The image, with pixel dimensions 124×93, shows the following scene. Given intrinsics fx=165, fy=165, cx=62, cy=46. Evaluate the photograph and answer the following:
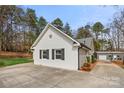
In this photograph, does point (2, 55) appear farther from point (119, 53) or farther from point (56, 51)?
point (119, 53)

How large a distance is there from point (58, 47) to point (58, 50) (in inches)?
11.1

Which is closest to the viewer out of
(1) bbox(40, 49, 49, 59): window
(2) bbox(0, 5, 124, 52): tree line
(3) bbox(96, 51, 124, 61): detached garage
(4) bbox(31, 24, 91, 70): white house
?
(4) bbox(31, 24, 91, 70): white house

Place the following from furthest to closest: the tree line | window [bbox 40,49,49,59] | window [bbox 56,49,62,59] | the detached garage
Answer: the detached garage → the tree line → window [bbox 40,49,49,59] → window [bbox 56,49,62,59]

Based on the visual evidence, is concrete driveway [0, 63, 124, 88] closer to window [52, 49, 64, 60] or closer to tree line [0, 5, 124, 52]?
window [52, 49, 64, 60]

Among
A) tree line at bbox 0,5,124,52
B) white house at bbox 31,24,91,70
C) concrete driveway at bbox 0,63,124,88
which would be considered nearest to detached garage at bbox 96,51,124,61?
tree line at bbox 0,5,124,52

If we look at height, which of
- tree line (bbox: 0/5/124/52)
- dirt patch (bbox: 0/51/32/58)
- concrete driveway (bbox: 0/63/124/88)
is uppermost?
tree line (bbox: 0/5/124/52)

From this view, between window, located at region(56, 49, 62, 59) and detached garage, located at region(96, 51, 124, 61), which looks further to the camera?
detached garage, located at region(96, 51, 124, 61)

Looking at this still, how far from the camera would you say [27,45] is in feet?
102

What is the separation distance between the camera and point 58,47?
14344 millimetres

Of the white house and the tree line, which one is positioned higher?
the tree line

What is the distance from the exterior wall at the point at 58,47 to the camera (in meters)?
13.2

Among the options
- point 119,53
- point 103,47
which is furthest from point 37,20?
point 103,47

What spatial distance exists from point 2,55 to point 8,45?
4.75m

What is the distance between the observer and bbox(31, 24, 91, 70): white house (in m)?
13.1
